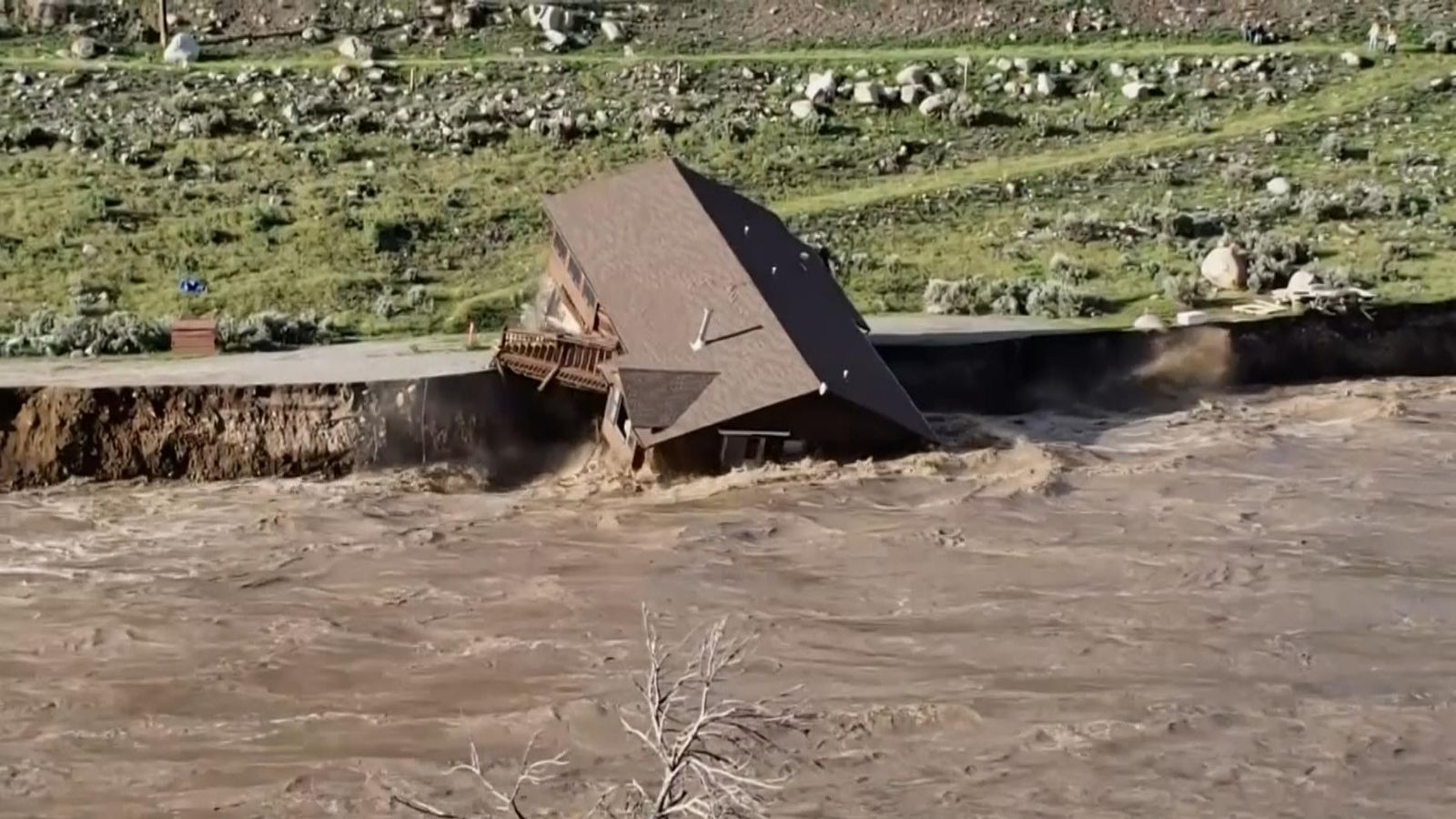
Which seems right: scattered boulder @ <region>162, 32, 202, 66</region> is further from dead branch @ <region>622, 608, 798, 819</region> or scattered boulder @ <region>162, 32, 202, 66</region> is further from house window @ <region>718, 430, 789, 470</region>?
dead branch @ <region>622, 608, 798, 819</region>

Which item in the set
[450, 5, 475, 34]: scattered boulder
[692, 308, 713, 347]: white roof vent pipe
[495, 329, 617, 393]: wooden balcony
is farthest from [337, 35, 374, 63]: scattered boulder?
[692, 308, 713, 347]: white roof vent pipe

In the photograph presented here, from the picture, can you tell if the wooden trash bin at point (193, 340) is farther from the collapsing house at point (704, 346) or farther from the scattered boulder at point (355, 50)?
the scattered boulder at point (355, 50)

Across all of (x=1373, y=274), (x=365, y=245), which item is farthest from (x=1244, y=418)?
(x=365, y=245)

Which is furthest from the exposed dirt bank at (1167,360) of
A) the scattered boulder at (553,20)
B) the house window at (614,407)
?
the scattered boulder at (553,20)

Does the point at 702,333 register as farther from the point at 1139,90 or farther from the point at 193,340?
the point at 1139,90

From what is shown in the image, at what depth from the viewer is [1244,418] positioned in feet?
96.1

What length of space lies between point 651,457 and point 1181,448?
8.22 m

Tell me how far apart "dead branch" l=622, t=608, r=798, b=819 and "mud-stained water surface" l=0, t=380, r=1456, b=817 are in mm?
550

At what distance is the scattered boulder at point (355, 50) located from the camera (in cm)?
4859

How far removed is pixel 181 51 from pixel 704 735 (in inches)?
1526

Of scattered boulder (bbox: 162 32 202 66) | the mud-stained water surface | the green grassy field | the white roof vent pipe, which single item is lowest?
the mud-stained water surface

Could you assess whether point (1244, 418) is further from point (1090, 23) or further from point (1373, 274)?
point (1090, 23)

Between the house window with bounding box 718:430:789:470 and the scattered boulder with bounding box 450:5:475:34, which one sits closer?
the house window with bounding box 718:430:789:470

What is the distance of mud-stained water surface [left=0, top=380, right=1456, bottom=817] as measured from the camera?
17.7m
